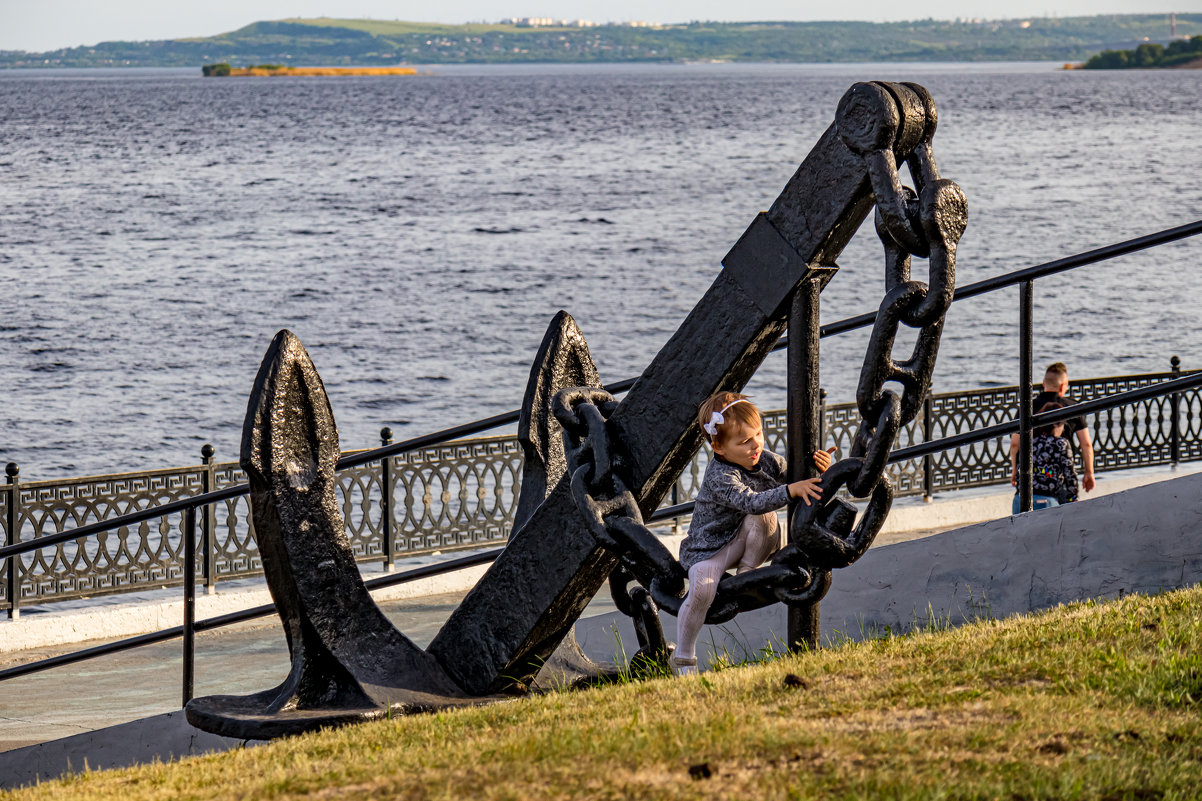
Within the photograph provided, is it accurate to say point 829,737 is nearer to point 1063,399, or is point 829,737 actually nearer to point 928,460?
point 1063,399

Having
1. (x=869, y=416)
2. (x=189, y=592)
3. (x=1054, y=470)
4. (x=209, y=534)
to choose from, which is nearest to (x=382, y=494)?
(x=209, y=534)

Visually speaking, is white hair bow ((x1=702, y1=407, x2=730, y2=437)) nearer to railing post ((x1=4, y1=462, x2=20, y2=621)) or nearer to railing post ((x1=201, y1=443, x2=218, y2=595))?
railing post ((x1=201, y1=443, x2=218, y2=595))

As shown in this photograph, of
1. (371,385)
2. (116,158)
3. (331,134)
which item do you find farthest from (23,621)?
(331,134)

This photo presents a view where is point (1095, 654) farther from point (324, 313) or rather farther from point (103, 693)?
point (324, 313)

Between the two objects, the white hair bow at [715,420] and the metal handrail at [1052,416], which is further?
the metal handrail at [1052,416]

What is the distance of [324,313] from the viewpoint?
3888cm

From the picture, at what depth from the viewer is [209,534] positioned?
11.1 meters

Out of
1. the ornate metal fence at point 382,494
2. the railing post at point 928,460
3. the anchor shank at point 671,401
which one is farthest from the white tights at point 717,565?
the railing post at point 928,460

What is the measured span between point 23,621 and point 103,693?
169 centimetres

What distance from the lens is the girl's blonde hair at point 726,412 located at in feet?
14.6

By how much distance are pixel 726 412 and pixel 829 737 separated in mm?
1256

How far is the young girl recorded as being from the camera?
4.59 meters

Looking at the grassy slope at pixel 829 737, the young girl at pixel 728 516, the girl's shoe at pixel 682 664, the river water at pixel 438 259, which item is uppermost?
the young girl at pixel 728 516

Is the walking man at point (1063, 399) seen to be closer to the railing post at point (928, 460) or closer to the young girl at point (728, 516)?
the railing post at point (928, 460)
